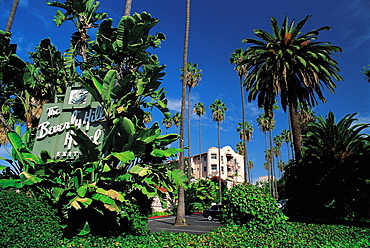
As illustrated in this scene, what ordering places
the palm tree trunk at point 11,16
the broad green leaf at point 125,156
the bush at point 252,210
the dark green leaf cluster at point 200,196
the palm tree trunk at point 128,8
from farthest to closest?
the dark green leaf cluster at point 200,196 < the palm tree trunk at point 11,16 < the palm tree trunk at point 128,8 < the bush at point 252,210 < the broad green leaf at point 125,156

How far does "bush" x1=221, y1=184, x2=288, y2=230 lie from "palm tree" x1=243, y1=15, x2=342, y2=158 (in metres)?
10.8

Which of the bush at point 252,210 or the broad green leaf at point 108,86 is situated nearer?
the broad green leaf at point 108,86

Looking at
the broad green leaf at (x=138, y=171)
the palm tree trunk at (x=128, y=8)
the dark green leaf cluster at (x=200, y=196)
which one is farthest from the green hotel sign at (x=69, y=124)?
the dark green leaf cluster at (x=200, y=196)

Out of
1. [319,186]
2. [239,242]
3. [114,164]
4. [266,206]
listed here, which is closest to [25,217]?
[114,164]

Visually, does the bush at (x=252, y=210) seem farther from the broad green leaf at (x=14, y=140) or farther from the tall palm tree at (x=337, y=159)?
the tall palm tree at (x=337, y=159)

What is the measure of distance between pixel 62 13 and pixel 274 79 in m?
15.4

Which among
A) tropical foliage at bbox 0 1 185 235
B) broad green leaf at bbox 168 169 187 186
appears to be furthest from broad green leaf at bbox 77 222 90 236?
broad green leaf at bbox 168 169 187 186

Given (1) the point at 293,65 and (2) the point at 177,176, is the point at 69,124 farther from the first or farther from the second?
(1) the point at 293,65

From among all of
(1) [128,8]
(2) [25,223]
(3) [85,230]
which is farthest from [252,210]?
(1) [128,8]

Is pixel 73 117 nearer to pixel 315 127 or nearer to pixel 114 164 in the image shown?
pixel 114 164

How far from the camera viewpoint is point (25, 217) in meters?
5.84

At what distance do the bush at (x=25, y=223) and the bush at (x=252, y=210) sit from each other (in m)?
6.06

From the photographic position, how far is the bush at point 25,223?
17.5 feet

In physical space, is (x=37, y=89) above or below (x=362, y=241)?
above
